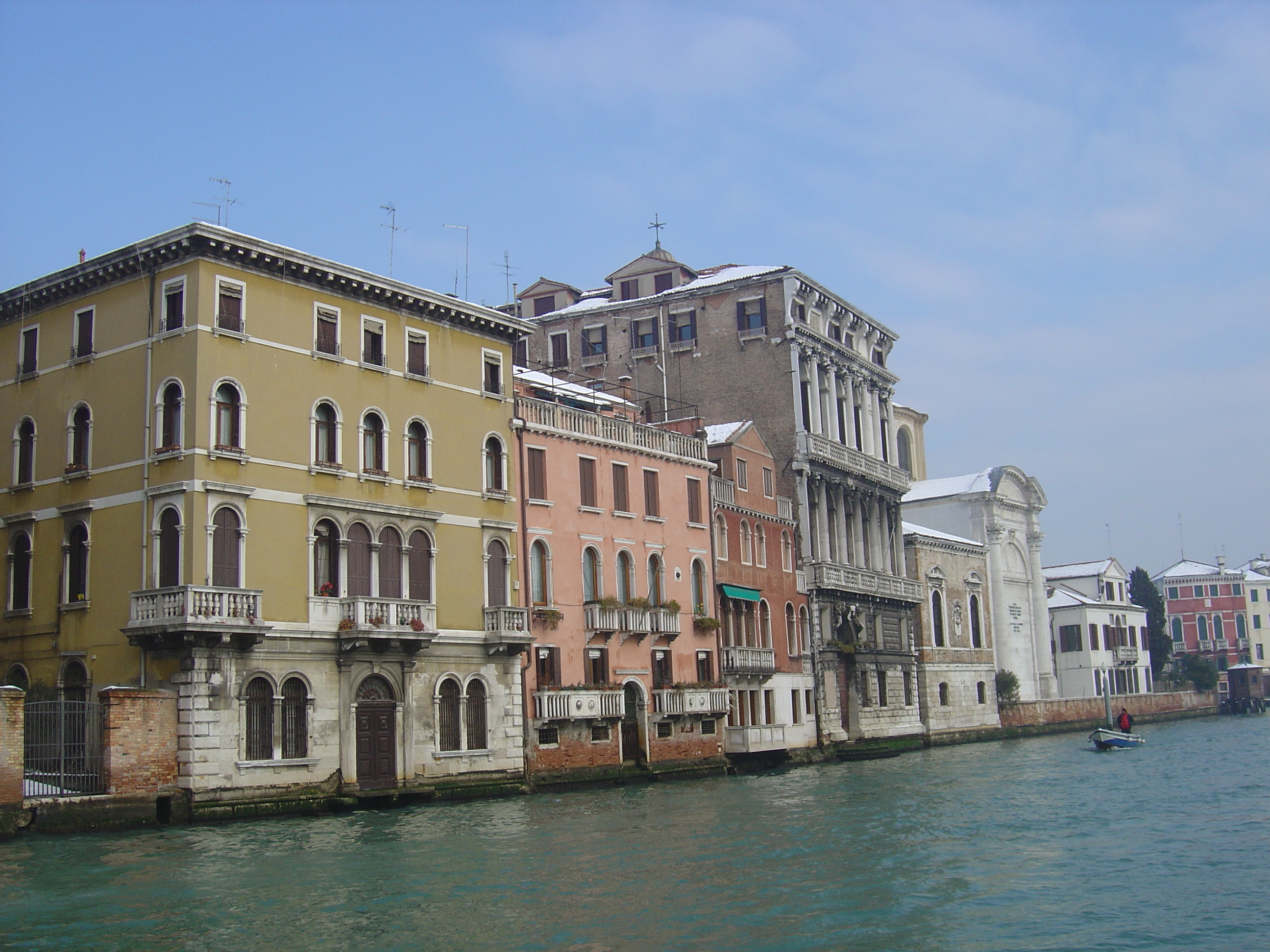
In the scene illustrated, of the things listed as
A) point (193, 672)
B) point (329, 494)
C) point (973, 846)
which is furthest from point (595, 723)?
point (973, 846)

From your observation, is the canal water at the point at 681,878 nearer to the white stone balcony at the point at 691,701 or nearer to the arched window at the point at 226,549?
the arched window at the point at 226,549

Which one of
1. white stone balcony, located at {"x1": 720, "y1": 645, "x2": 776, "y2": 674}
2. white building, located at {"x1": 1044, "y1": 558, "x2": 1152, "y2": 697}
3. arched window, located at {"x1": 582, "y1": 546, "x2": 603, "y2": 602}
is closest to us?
arched window, located at {"x1": 582, "y1": 546, "x2": 603, "y2": 602}

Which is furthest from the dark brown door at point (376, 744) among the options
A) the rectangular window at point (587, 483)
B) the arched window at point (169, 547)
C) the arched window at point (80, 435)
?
the rectangular window at point (587, 483)

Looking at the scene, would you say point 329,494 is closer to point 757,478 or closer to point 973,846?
point 973,846

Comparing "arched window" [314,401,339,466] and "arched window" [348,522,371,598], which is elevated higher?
"arched window" [314,401,339,466]

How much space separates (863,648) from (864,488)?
264 inches

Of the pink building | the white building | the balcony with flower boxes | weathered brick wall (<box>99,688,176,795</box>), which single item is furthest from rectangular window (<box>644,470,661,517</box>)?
the white building

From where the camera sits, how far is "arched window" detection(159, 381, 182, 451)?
27.6 m

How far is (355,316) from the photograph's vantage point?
31.2 meters

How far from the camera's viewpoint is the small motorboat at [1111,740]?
161 ft

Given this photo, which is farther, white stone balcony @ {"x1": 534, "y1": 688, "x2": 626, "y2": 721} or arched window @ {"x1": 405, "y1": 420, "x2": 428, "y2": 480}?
white stone balcony @ {"x1": 534, "y1": 688, "x2": 626, "y2": 721}

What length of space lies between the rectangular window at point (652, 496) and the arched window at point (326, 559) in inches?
462

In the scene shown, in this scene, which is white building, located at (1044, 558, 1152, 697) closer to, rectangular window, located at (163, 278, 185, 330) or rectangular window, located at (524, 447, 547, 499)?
rectangular window, located at (524, 447, 547, 499)

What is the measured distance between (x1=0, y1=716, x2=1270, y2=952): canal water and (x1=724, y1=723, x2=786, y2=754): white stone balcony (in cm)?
1167
